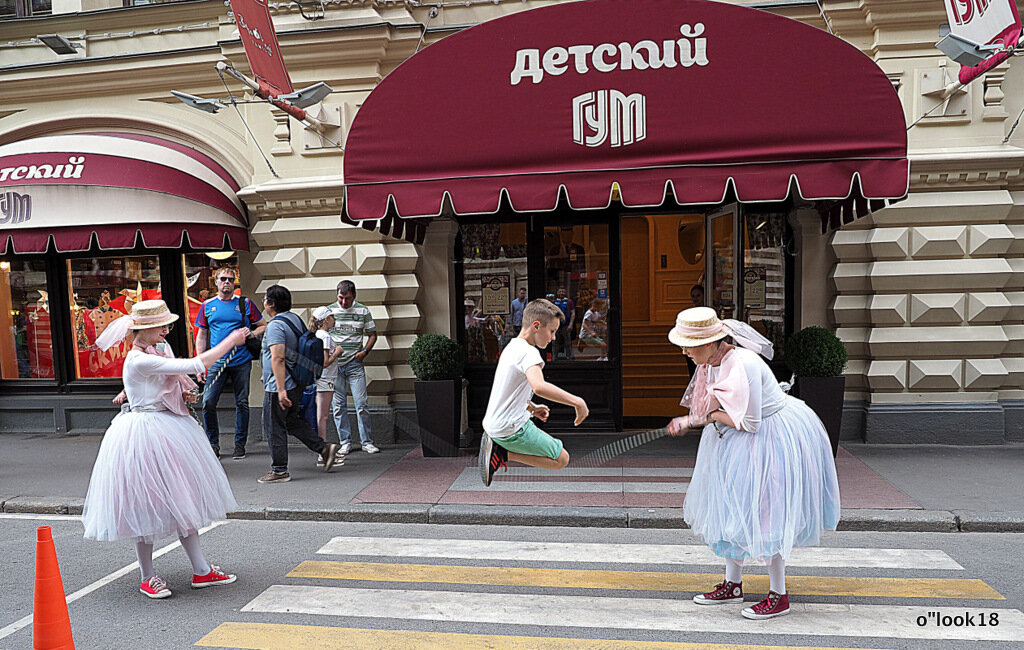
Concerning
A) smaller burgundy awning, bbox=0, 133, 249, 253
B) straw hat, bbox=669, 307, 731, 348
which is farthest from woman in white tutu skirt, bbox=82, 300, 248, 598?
smaller burgundy awning, bbox=0, 133, 249, 253

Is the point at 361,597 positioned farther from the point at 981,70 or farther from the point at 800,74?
the point at 981,70

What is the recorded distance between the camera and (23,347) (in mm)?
11008

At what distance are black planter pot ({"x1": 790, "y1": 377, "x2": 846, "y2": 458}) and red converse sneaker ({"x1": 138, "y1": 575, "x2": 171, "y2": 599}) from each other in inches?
253

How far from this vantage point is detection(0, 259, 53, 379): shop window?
10867 mm

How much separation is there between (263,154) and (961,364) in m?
9.07

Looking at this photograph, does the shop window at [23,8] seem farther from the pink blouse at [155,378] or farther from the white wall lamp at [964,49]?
the white wall lamp at [964,49]

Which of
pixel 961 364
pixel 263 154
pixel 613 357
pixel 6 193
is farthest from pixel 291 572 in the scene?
pixel 961 364

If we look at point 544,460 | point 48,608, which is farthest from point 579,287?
point 48,608

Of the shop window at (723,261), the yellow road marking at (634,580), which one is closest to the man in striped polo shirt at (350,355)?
the yellow road marking at (634,580)

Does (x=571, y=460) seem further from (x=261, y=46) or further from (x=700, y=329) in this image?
(x=261, y=46)

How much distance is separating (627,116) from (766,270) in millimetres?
3788

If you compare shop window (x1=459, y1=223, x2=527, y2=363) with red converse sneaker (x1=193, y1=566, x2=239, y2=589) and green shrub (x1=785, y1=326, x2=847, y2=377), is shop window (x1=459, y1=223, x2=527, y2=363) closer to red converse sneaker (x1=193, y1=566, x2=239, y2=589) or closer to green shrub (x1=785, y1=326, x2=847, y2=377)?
green shrub (x1=785, y1=326, x2=847, y2=377)

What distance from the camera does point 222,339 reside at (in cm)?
896

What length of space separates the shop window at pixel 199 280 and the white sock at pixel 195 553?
588 centimetres
